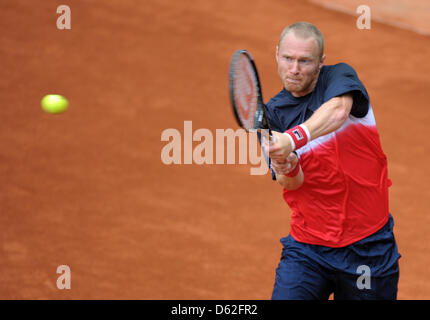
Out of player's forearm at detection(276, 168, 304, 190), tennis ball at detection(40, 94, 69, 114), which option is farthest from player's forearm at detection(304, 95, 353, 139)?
tennis ball at detection(40, 94, 69, 114)

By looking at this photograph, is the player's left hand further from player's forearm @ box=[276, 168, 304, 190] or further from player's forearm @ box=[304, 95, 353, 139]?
player's forearm @ box=[276, 168, 304, 190]

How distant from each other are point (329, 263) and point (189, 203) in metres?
3.24

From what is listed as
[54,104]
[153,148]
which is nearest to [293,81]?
[153,148]

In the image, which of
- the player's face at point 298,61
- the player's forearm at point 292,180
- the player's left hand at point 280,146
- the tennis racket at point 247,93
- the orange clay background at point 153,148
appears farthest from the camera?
the orange clay background at point 153,148

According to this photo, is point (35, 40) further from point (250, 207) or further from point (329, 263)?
point (329, 263)

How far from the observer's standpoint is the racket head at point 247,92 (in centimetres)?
346

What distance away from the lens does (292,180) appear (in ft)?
12.6

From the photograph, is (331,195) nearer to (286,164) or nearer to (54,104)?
(286,164)

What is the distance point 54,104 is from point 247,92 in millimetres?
4895

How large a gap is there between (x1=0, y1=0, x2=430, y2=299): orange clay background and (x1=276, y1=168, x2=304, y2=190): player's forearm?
7.01 feet

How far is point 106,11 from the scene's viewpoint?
10992 millimetres

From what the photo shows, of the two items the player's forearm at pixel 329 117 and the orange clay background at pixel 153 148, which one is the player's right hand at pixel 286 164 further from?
the orange clay background at pixel 153 148

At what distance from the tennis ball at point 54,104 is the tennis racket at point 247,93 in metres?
4.86

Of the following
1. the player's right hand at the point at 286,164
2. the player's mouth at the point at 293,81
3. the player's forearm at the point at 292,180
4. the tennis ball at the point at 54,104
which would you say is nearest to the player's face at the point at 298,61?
the player's mouth at the point at 293,81
